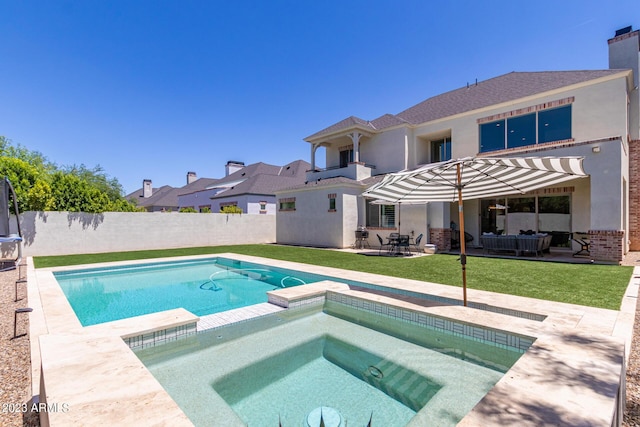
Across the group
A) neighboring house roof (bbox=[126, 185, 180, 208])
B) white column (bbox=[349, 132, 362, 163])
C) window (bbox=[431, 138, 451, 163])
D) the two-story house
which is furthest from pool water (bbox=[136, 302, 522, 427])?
neighboring house roof (bbox=[126, 185, 180, 208])

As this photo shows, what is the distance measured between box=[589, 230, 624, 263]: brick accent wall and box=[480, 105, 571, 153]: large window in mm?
6220

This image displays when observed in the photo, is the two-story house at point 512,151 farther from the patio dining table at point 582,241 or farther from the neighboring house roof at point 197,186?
the neighboring house roof at point 197,186

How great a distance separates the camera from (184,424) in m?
2.44

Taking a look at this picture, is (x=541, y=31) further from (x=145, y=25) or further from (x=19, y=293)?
(x=19, y=293)

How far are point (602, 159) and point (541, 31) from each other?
734 centimetres

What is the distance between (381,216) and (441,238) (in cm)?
420

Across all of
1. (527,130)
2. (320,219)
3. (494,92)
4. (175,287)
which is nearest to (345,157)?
(320,219)

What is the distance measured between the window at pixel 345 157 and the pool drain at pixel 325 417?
2202cm

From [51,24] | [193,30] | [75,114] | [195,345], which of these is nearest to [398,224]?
[195,345]

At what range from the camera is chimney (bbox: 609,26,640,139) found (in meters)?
16.6

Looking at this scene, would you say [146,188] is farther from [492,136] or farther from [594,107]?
[594,107]

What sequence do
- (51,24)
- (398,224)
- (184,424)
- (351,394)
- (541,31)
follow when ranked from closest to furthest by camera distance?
(184,424), (351,394), (51,24), (541,31), (398,224)

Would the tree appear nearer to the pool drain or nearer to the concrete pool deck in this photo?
the concrete pool deck

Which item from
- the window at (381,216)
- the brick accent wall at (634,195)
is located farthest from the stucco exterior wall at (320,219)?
the brick accent wall at (634,195)
